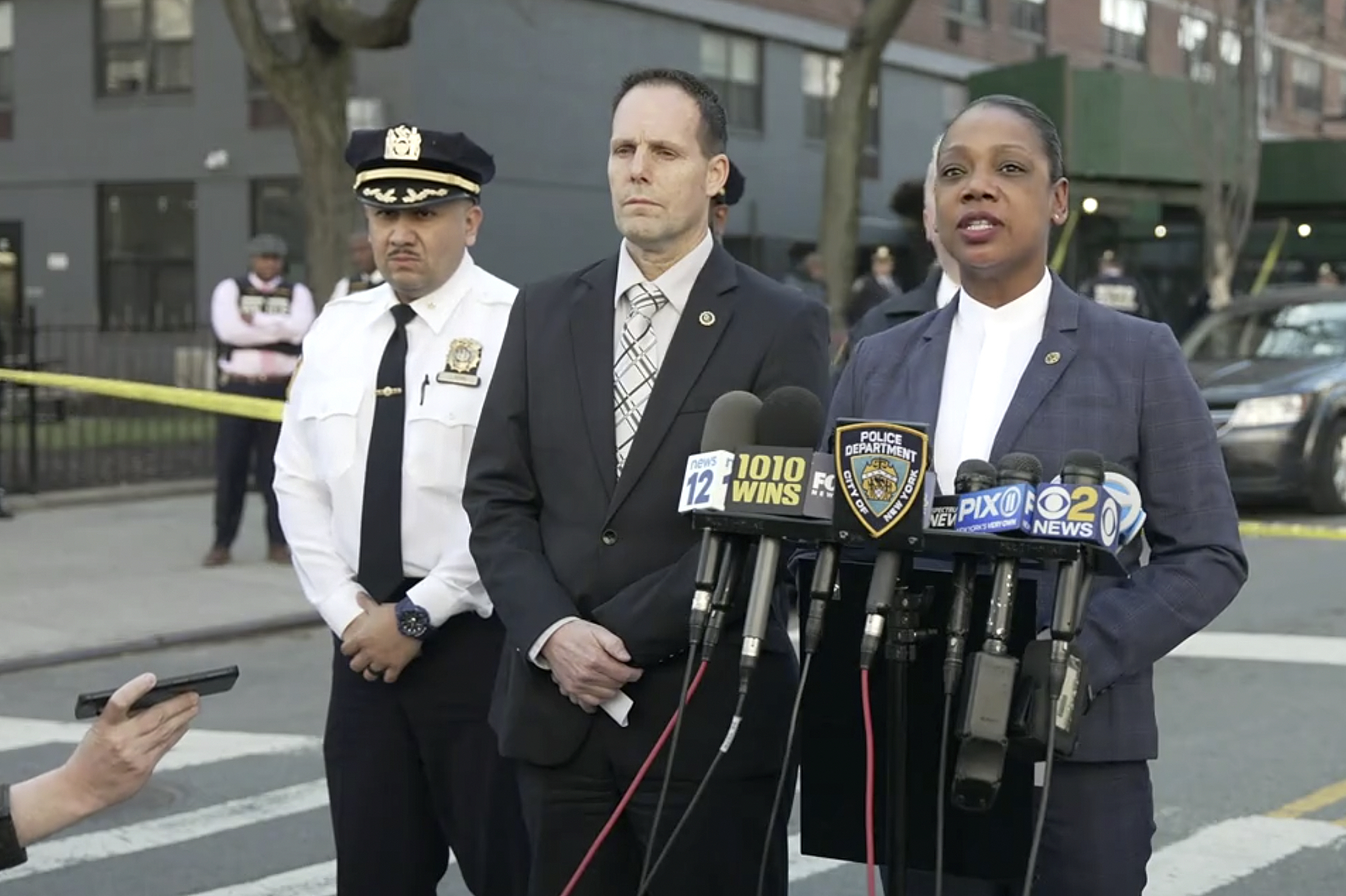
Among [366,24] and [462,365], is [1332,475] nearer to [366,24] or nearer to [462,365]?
[366,24]

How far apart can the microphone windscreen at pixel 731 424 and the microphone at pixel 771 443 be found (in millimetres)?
21

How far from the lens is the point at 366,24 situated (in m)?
14.6

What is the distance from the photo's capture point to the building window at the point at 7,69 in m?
27.2

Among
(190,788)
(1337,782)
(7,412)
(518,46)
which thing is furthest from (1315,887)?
(518,46)

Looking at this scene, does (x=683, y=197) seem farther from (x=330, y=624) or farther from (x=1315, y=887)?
(x=1315, y=887)

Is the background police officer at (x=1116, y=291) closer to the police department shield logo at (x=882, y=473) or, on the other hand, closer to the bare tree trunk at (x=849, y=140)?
the bare tree trunk at (x=849, y=140)

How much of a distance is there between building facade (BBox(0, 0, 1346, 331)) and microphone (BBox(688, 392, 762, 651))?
20.5m

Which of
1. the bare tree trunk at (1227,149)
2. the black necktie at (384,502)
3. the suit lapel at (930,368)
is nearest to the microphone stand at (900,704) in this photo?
the suit lapel at (930,368)

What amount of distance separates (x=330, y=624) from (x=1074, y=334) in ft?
6.59

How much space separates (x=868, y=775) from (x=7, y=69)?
2698 cm

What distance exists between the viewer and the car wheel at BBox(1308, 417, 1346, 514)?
15.1m

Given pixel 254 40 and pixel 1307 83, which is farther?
pixel 1307 83

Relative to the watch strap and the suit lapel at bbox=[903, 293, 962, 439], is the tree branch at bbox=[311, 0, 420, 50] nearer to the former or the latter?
the suit lapel at bbox=[903, 293, 962, 439]

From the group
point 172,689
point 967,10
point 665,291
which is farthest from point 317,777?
point 967,10
